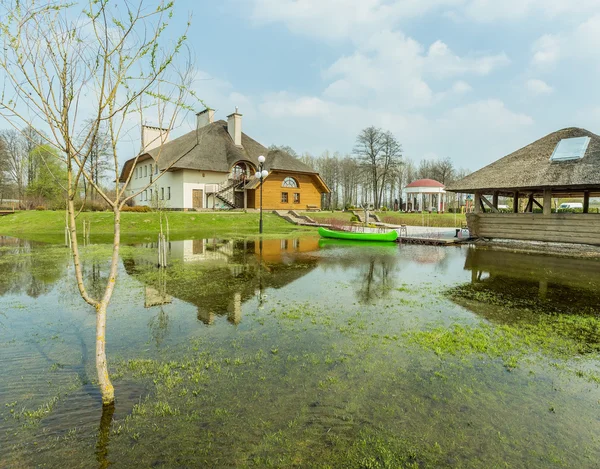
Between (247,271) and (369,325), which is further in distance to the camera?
(247,271)

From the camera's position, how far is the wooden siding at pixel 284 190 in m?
36.8

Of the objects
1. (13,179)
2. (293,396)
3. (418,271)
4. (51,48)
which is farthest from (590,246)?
(13,179)

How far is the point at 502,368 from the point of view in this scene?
484 cm

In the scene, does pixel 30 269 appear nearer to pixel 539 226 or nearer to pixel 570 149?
pixel 539 226

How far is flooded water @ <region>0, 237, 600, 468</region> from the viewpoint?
3.21 meters

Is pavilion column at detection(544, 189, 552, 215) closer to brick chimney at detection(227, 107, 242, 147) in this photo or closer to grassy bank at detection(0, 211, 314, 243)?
grassy bank at detection(0, 211, 314, 243)

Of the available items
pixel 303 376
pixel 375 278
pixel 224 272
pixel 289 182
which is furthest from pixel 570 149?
pixel 289 182

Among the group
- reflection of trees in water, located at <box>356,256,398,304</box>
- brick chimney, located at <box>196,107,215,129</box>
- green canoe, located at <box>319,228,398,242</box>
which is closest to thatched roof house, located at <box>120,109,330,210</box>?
brick chimney, located at <box>196,107,215,129</box>

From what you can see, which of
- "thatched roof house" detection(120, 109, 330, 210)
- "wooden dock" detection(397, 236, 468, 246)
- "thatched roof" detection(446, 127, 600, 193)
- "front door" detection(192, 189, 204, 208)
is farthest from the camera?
"front door" detection(192, 189, 204, 208)

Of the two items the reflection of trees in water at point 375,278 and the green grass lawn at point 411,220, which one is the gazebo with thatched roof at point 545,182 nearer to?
the reflection of trees in water at point 375,278

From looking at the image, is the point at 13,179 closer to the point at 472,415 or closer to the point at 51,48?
the point at 51,48

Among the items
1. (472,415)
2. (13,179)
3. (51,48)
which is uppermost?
(13,179)

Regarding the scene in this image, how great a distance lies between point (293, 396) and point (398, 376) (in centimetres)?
146

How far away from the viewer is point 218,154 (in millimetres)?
37062
